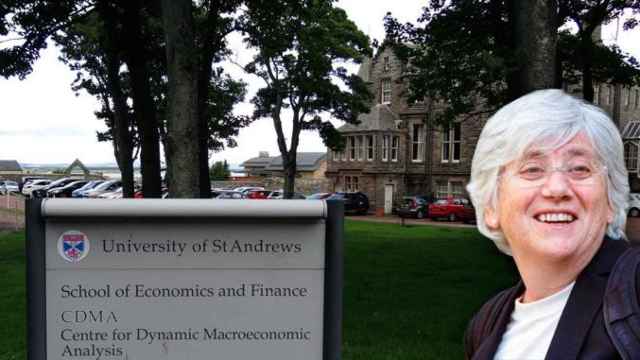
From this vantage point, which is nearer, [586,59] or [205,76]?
[205,76]

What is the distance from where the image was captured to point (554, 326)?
71.1 inches

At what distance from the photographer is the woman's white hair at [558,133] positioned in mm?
1807

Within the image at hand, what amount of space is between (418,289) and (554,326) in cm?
981

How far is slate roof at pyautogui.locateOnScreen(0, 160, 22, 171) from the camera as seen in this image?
4531 inches

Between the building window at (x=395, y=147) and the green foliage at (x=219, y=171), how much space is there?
35332 mm

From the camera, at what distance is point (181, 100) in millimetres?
9711

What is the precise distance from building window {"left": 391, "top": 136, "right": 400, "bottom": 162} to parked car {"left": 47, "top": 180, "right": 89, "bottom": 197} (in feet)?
76.1

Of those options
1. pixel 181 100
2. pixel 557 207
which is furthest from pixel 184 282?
pixel 181 100

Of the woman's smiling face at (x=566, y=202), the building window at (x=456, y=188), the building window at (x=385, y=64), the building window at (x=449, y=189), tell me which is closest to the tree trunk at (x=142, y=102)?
the woman's smiling face at (x=566, y=202)

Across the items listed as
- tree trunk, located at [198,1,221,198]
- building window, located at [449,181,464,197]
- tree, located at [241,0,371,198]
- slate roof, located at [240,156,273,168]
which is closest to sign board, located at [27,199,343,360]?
tree trunk, located at [198,1,221,198]

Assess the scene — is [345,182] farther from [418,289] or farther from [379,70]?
[418,289]

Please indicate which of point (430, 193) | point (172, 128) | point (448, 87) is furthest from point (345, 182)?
point (172, 128)

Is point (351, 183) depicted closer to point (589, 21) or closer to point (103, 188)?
point (103, 188)

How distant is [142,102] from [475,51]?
7.25 m
